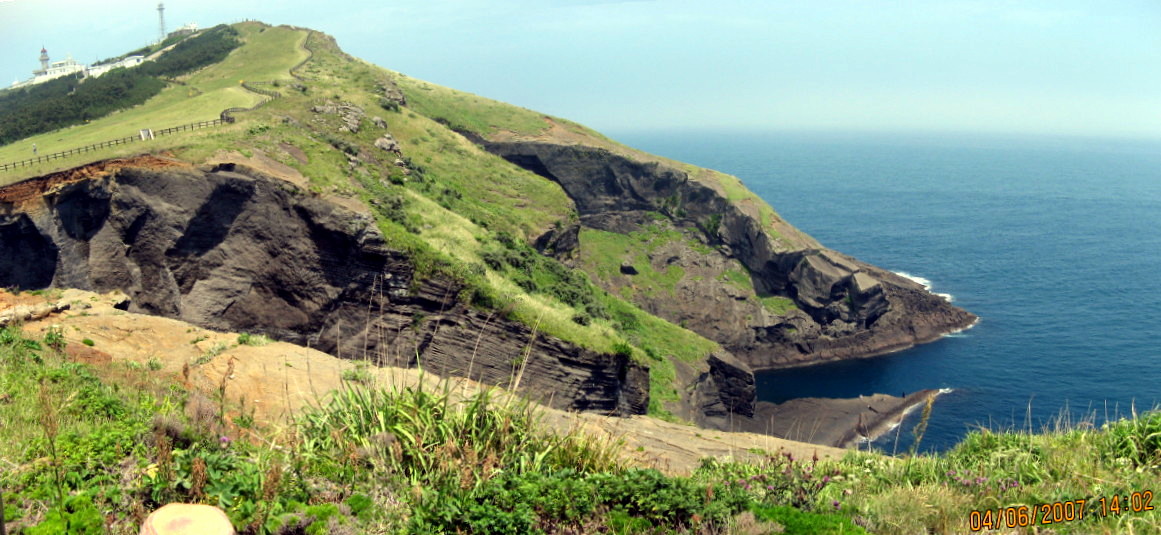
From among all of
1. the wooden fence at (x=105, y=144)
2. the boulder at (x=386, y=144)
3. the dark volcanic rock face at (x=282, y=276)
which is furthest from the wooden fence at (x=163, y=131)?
the boulder at (x=386, y=144)

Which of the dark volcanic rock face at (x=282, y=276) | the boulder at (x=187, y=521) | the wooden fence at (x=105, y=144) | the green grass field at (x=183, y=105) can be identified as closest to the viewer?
the boulder at (x=187, y=521)

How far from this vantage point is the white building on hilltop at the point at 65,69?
9694cm

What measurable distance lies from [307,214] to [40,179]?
1322 centimetres

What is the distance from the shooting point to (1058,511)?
11.7 metres

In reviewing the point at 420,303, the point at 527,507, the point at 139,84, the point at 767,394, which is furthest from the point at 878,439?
the point at 139,84

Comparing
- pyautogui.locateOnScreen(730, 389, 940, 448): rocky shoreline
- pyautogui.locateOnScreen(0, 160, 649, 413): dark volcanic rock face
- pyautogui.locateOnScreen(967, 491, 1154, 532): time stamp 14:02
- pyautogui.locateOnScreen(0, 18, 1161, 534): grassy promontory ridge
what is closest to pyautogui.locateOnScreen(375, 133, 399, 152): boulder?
pyautogui.locateOnScreen(0, 160, 649, 413): dark volcanic rock face

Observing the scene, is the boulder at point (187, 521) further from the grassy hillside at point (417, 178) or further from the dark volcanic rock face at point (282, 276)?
the dark volcanic rock face at point (282, 276)

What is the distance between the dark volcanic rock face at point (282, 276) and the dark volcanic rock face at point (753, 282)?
41.3 metres

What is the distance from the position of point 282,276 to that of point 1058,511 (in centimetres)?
3727

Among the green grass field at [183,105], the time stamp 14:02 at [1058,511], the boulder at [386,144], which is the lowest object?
the time stamp 14:02 at [1058,511]

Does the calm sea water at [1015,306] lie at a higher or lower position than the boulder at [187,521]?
lower

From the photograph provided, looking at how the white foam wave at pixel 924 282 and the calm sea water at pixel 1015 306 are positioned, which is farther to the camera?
the white foam wave at pixel 924 282

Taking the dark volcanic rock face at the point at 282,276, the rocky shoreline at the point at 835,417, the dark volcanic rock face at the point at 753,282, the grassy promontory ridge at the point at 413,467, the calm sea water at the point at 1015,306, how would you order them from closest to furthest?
the grassy promontory ridge at the point at 413,467 < the dark volcanic rock face at the point at 282,276 < the rocky shoreline at the point at 835,417 < the calm sea water at the point at 1015,306 < the dark volcanic rock face at the point at 753,282

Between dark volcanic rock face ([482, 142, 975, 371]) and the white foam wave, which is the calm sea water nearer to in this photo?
the white foam wave
